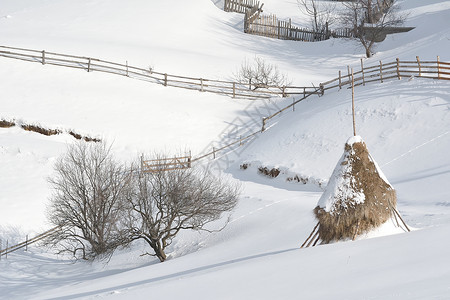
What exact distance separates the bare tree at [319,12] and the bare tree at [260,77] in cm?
1214

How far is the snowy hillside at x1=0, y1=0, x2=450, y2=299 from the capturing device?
40.9 ft

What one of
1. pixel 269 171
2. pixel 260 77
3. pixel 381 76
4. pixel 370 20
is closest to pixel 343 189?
pixel 269 171

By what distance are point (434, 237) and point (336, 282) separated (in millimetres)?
2763

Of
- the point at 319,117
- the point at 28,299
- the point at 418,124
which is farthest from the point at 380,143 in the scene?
the point at 28,299

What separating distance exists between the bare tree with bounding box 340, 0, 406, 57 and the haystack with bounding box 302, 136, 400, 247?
33.1m

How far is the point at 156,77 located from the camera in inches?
1687

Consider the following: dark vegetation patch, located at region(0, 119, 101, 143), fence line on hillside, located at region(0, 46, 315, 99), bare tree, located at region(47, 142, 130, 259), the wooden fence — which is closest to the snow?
bare tree, located at region(47, 142, 130, 259)

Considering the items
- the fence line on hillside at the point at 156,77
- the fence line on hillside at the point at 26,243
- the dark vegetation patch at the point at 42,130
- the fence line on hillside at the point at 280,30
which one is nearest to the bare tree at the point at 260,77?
the fence line on hillside at the point at 156,77

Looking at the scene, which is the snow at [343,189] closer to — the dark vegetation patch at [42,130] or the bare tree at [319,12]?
the dark vegetation patch at [42,130]

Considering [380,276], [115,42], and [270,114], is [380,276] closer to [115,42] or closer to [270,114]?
[270,114]

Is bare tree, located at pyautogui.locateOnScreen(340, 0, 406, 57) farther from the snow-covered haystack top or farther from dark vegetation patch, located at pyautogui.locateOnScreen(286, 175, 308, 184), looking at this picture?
the snow-covered haystack top

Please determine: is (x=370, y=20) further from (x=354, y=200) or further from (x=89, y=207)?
(x=354, y=200)

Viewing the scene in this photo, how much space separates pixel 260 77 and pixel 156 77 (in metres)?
7.22

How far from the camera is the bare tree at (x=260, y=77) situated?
44188 millimetres
